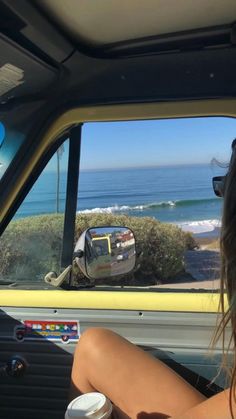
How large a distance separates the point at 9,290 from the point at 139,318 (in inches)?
18.4

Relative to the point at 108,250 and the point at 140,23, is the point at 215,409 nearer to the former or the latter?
the point at 108,250

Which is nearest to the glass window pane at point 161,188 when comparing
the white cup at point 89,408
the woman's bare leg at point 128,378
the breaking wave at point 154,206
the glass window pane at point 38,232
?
the breaking wave at point 154,206

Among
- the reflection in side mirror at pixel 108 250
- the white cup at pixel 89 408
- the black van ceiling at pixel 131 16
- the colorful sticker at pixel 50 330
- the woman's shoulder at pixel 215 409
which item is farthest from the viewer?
the colorful sticker at pixel 50 330

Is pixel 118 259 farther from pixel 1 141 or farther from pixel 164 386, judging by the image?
pixel 1 141

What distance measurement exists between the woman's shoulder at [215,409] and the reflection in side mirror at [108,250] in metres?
0.53

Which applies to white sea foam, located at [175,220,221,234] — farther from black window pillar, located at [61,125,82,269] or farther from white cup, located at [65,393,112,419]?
white cup, located at [65,393,112,419]

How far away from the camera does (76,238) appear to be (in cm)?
210

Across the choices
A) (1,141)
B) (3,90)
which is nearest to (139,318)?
(1,141)

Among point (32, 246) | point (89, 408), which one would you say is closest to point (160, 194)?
point (32, 246)

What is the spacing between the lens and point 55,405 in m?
2.09

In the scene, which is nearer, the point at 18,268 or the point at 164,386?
the point at 164,386

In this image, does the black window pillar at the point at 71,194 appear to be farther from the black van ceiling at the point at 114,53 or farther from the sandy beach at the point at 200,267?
the sandy beach at the point at 200,267

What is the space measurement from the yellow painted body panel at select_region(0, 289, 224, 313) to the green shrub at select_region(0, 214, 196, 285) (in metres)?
0.05

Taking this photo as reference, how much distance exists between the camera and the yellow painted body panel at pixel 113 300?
1.98 metres
